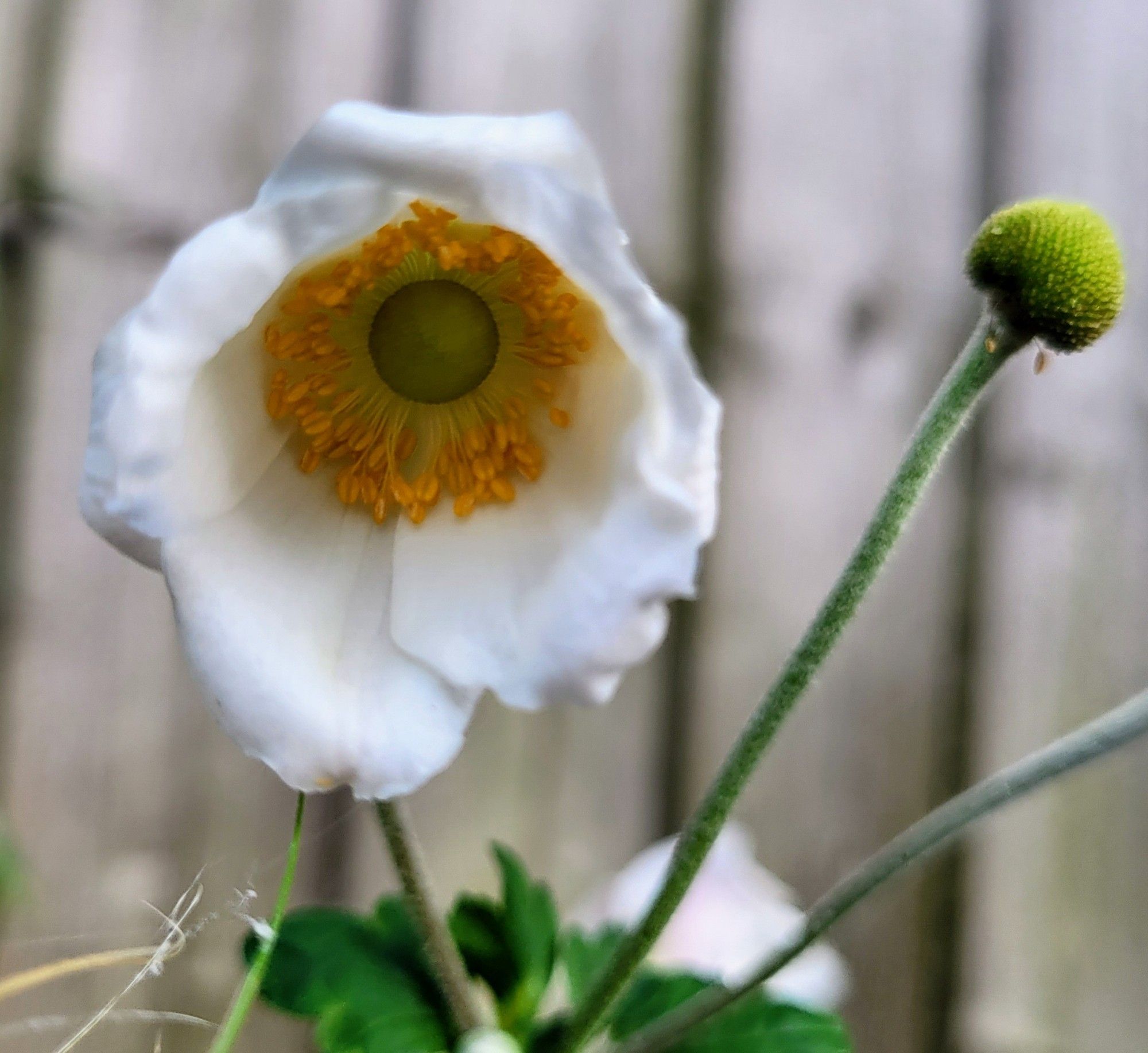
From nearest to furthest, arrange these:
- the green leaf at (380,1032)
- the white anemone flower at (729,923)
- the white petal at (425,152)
Answer: the white petal at (425,152) < the green leaf at (380,1032) < the white anemone flower at (729,923)

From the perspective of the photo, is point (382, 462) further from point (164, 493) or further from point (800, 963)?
point (800, 963)

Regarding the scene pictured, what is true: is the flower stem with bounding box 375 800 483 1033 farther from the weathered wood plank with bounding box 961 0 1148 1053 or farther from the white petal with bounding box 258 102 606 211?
the weathered wood plank with bounding box 961 0 1148 1053

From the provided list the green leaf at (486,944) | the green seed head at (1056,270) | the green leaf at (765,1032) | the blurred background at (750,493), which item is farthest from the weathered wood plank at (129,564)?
the green seed head at (1056,270)

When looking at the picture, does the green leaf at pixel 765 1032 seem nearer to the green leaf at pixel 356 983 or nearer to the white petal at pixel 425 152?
the green leaf at pixel 356 983

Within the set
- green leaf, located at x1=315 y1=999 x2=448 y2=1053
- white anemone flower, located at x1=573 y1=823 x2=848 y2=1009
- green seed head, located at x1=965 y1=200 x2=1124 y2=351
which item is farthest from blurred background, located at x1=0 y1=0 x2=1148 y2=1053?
green seed head, located at x1=965 y1=200 x2=1124 y2=351

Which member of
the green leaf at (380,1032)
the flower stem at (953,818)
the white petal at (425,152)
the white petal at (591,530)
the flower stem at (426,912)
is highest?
the white petal at (425,152)
